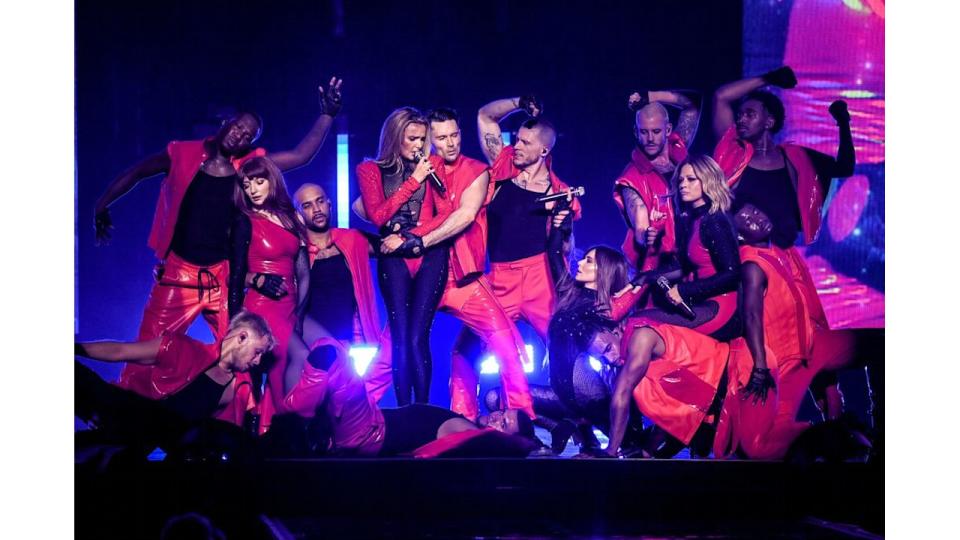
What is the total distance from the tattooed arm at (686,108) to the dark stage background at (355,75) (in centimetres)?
7

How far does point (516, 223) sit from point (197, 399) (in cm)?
185

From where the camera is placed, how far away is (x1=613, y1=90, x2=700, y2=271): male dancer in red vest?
18.0 ft

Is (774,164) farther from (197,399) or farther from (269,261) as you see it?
(197,399)

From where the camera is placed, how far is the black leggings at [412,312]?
5.35 metres

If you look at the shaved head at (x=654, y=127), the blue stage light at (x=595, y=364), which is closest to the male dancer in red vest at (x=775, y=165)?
the shaved head at (x=654, y=127)

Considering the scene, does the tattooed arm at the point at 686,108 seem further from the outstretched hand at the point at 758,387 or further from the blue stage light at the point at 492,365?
the blue stage light at the point at 492,365

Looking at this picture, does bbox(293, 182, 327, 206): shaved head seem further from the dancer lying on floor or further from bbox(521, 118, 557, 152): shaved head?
bbox(521, 118, 557, 152): shaved head

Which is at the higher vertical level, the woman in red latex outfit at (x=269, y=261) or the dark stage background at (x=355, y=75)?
the dark stage background at (x=355, y=75)

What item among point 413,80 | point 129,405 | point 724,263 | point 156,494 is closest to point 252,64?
point 413,80

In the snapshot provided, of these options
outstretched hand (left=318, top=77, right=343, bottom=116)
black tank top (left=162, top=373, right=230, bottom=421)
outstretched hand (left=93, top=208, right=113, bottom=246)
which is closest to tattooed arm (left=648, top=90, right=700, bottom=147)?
outstretched hand (left=318, top=77, right=343, bottom=116)

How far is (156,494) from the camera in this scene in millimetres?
4965

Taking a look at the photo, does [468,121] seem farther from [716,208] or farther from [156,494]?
[156,494]

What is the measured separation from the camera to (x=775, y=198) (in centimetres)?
554

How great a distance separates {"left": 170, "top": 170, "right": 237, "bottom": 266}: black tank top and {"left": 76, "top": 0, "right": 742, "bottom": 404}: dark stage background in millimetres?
290
